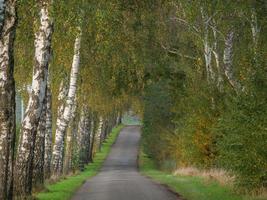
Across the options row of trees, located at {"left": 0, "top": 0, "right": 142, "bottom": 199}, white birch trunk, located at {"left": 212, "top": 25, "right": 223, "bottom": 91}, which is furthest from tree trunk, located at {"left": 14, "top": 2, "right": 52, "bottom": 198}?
white birch trunk, located at {"left": 212, "top": 25, "right": 223, "bottom": 91}

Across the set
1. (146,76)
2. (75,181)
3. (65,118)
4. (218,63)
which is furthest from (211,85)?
(146,76)

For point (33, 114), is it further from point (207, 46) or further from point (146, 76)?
point (146, 76)

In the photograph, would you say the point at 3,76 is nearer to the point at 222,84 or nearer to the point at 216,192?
the point at 216,192

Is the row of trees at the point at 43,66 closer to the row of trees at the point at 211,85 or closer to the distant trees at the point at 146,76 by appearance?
the distant trees at the point at 146,76

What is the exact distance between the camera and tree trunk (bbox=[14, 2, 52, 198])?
58.7 ft

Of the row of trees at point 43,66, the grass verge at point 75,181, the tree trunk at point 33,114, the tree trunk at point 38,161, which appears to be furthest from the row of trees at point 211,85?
the tree trunk at point 38,161

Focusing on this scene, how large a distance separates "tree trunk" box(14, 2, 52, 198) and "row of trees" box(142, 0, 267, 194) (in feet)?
18.9

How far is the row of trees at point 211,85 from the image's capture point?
19250 mm

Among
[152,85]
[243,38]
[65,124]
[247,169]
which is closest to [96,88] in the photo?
[65,124]

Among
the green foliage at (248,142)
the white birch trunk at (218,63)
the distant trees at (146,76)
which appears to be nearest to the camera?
the distant trees at (146,76)

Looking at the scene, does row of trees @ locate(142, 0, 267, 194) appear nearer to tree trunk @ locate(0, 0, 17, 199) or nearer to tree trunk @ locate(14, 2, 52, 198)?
tree trunk @ locate(14, 2, 52, 198)

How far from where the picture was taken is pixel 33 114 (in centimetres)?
1789

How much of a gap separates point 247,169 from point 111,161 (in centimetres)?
4206

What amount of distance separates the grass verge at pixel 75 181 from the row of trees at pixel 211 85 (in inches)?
216
